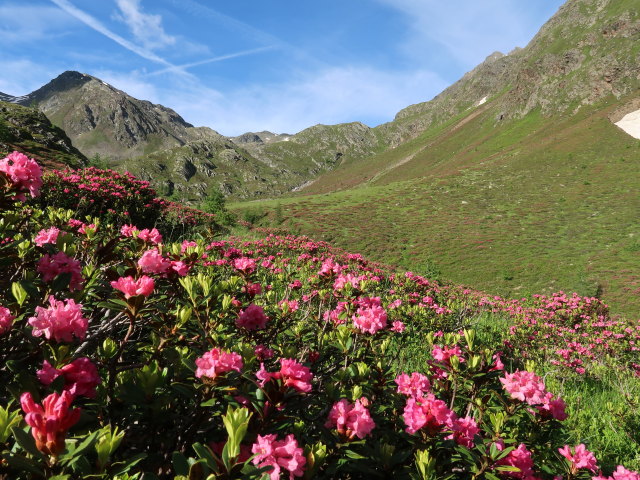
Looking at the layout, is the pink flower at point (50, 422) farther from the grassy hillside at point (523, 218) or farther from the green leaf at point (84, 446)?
the grassy hillside at point (523, 218)

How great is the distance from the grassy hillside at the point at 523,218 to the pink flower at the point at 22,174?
44.7ft

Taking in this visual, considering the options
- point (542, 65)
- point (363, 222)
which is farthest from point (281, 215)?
point (542, 65)

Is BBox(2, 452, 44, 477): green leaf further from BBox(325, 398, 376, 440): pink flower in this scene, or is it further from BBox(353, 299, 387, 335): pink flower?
BBox(353, 299, 387, 335): pink flower

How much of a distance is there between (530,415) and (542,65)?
62140 millimetres

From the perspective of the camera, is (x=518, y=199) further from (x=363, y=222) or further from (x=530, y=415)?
(x=530, y=415)

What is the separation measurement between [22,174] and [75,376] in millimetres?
1177

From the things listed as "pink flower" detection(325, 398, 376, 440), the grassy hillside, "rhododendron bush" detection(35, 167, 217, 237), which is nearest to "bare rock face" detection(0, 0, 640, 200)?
the grassy hillside

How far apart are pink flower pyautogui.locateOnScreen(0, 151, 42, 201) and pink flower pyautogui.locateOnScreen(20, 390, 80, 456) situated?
120 centimetres

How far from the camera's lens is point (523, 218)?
19.9 m

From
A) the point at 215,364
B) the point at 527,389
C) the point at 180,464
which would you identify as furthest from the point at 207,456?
the point at 527,389

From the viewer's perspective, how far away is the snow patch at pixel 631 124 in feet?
85.8

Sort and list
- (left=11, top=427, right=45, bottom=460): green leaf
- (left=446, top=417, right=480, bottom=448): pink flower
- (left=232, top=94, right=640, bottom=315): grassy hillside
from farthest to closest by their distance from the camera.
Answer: (left=232, top=94, right=640, bottom=315): grassy hillside < (left=446, top=417, right=480, bottom=448): pink flower < (left=11, top=427, right=45, bottom=460): green leaf

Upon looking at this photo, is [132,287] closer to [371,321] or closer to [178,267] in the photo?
[178,267]

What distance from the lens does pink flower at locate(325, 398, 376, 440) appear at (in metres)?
1.32
